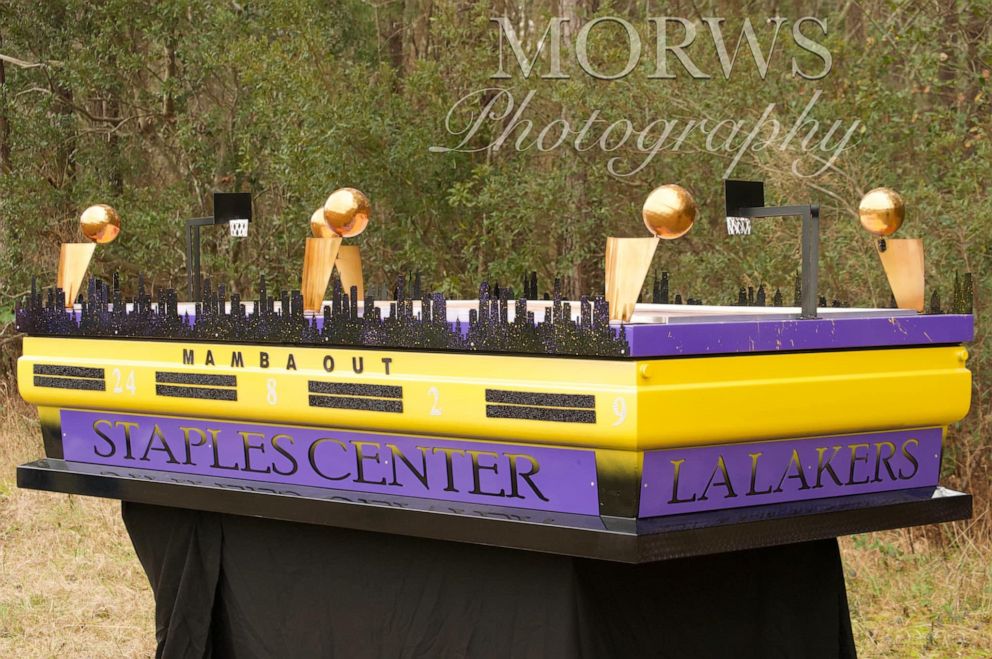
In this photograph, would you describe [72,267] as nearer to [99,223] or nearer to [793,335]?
[99,223]

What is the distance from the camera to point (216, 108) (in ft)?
37.2

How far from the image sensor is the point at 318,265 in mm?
4000

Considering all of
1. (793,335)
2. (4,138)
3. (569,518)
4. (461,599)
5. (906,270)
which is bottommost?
(461,599)

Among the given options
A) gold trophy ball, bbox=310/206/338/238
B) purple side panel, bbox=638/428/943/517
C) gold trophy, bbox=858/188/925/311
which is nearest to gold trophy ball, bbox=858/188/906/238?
gold trophy, bbox=858/188/925/311

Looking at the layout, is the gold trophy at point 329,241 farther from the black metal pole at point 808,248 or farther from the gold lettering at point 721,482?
the gold lettering at point 721,482

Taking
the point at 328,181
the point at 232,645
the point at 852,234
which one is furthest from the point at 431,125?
the point at 232,645

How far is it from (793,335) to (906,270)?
0.69 m

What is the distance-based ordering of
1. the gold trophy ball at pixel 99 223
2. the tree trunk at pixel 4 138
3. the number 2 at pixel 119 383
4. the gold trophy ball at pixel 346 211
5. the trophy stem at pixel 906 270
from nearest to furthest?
the trophy stem at pixel 906 270 < the gold trophy ball at pixel 346 211 < the number 2 at pixel 119 383 < the gold trophy ball at pixel 99 223 < the tree trunk at pixel 4 138

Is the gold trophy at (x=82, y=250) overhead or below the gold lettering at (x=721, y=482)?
overhead

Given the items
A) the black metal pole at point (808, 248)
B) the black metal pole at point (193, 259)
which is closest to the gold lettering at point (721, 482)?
the black metal pole at point (808, 248)

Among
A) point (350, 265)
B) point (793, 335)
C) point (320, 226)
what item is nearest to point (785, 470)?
point (793, 335)

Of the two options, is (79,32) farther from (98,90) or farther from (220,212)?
(220,212)

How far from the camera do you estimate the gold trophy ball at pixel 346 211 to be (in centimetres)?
396

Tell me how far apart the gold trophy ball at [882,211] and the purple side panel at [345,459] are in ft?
3.66
